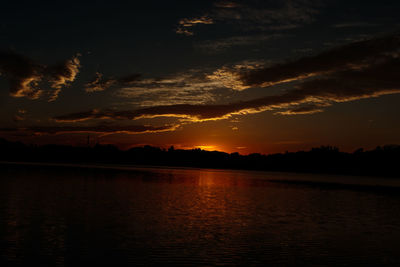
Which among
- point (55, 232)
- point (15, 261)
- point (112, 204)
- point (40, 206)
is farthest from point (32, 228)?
point (112, 204)

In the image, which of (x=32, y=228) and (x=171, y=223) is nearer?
(x=32, y=228)

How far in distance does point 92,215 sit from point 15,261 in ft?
47.7

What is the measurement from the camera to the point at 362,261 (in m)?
20.5

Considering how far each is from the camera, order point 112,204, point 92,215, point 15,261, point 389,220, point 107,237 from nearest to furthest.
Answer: point 15,261, point 107,237, point 92,215, point 389,220, point 112,204

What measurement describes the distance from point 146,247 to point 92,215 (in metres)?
12.3

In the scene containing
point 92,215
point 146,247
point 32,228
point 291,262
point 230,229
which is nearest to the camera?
point 291,262

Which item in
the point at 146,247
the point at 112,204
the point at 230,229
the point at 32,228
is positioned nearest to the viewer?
the point at 146,247

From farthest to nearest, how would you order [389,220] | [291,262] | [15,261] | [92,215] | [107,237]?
[389,220]
[92,215]
[107,237]
[291,262]
[15,261]

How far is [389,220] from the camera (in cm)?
3569

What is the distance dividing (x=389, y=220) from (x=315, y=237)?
13.1 m

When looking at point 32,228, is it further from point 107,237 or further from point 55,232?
point 107,237

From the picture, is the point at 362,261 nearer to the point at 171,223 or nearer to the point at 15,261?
the point at 171,223

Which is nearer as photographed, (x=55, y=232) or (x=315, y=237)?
(x=55, y=232)

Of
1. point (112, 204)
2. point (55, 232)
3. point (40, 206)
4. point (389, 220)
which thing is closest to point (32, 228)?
point (55, 232)
